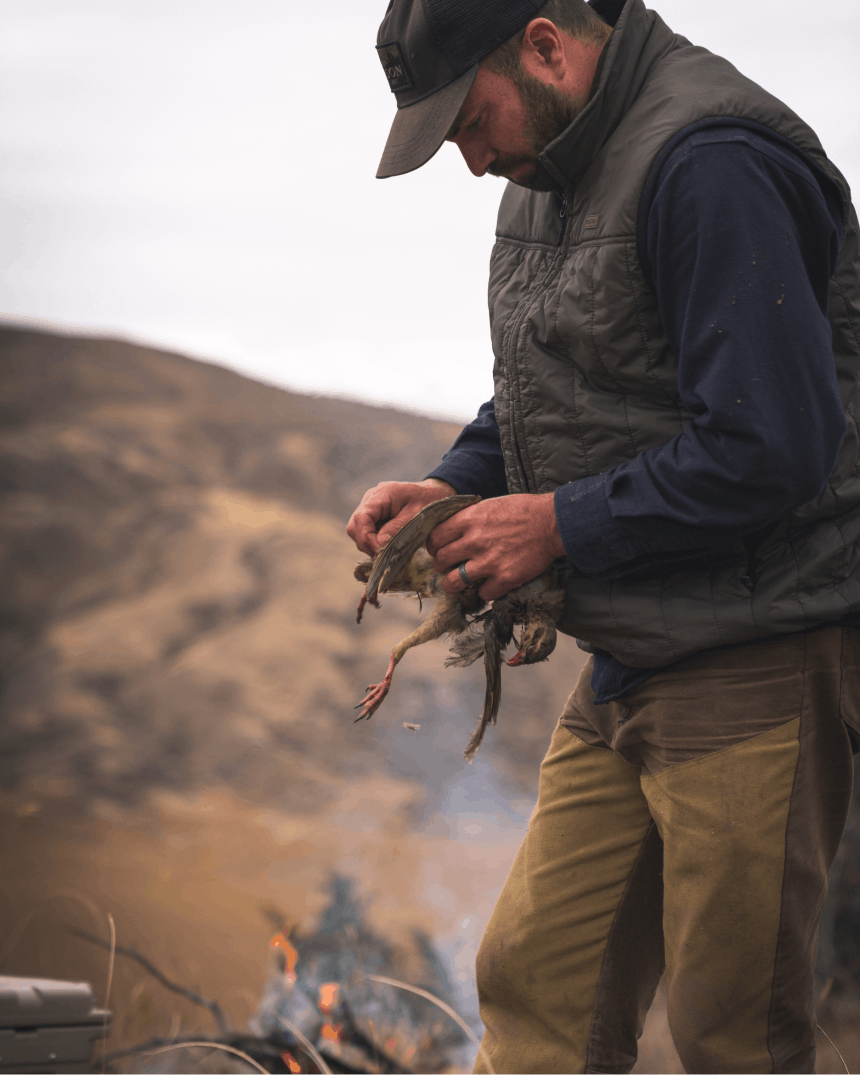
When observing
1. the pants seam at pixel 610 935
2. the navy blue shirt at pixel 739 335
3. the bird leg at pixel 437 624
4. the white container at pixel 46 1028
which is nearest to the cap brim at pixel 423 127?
the navy blue shirt at pixel 739 335

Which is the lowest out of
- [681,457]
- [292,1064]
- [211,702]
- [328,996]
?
[328,996]

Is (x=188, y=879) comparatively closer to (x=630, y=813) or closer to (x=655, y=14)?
(x=630, y=813)

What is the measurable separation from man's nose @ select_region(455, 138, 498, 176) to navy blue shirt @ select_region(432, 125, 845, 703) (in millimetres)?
293

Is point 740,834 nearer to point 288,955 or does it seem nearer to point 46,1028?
point 46,1028

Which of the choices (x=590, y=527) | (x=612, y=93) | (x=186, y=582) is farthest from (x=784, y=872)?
(x=186, y=582)

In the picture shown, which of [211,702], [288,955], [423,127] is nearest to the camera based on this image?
[423,127]

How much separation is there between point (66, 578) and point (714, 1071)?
3.82 metres

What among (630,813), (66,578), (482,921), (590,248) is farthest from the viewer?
(66,578)

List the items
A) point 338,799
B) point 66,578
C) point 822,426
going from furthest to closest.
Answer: point 66,578 → point 338,799 → point 822,426

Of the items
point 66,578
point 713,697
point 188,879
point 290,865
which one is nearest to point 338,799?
point 290,865

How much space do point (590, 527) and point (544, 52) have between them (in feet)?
1.89

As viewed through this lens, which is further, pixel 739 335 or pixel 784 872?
pixel 784 872

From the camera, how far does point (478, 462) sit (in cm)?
139

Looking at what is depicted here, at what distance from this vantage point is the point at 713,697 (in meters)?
1.05
